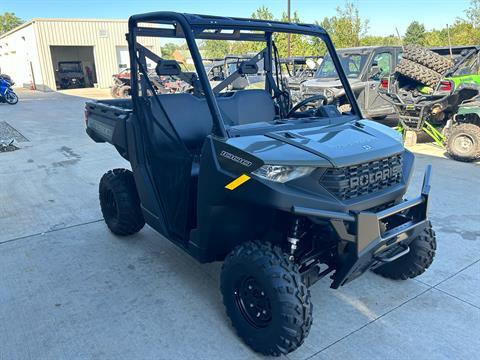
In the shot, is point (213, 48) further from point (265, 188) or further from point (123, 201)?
point (265, 188)

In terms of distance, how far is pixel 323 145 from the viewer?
2230mm

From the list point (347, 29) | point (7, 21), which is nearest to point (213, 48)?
point (347, 29)

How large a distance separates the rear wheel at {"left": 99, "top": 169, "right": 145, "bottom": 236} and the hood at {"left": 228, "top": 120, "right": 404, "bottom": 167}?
168 cm

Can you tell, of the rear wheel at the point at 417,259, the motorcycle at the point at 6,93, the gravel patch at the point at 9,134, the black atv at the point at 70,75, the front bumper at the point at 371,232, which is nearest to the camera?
the front bumper at the point at 371,232

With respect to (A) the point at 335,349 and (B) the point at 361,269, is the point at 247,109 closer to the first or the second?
(B) the point at 361,269

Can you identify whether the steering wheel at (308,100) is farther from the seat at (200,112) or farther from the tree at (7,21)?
the tree at (7,21)

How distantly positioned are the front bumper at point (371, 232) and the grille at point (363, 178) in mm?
139

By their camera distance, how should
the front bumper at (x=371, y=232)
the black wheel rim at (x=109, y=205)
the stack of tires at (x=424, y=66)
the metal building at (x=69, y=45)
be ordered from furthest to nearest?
the metal building at (x=69, y=45) < the stack of tires at (x=424, y=66) < the black wheel rim at (x=109, y=205) < the front bumper at (x=371, y=232)

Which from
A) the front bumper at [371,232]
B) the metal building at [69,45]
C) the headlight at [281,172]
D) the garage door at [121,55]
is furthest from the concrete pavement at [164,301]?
the garage door at [121,55]

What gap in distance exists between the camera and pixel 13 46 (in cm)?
3106

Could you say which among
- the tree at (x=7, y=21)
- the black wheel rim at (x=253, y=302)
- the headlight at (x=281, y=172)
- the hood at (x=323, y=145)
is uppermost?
the tree at (x=7, y=21)

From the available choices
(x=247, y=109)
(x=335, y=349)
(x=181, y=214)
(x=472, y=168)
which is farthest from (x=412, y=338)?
(x=472, y=168)

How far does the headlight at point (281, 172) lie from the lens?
2.09m

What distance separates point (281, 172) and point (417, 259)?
142cm
